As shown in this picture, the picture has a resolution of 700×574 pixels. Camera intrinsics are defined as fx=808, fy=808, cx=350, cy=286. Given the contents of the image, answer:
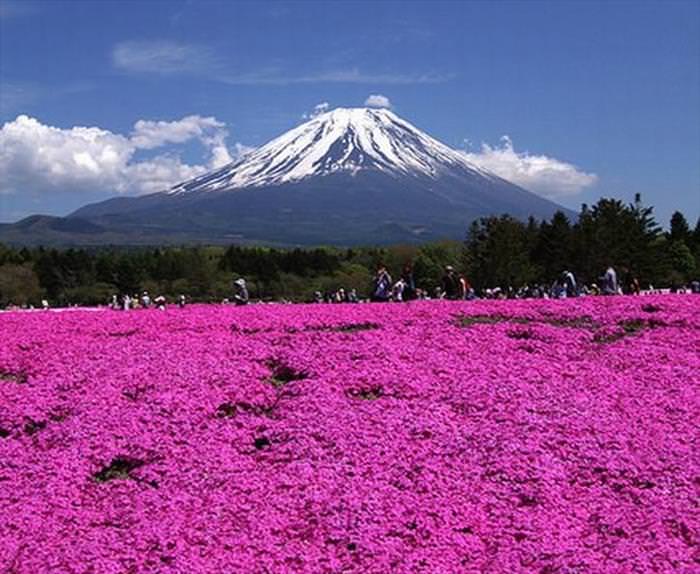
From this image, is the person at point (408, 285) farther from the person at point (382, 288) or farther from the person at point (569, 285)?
the person at point (569, 285)

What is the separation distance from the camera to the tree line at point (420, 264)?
88.4 m

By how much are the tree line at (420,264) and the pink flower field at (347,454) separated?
61484 mm

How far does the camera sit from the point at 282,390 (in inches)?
484

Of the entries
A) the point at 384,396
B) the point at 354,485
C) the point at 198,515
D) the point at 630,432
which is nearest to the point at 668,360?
the point at 630,432

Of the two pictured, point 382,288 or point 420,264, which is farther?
point 420,264

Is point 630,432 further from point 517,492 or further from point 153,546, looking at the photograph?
point 153,546

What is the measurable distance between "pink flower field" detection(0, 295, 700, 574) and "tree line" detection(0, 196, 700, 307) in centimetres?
6148

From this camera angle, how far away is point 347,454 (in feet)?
31.9

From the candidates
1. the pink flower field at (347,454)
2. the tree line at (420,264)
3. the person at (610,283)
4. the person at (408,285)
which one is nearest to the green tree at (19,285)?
the tree line at (420,264)

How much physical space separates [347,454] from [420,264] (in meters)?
97.8

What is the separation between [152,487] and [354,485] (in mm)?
2288

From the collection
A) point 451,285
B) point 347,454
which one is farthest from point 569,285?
point 347,454

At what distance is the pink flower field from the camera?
7.69m

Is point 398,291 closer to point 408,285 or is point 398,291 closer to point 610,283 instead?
point 408,285
